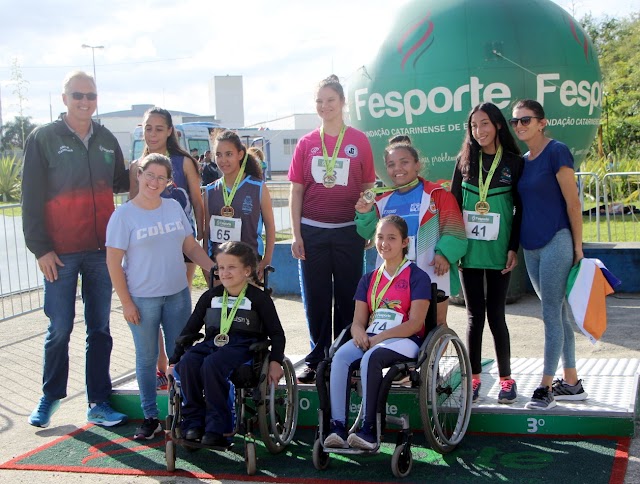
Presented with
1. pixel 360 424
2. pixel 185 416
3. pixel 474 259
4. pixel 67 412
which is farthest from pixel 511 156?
pixel 67 412

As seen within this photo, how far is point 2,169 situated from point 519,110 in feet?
78.7

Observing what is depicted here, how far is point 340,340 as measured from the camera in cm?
452

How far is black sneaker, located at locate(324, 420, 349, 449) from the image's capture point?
4109 millimetres

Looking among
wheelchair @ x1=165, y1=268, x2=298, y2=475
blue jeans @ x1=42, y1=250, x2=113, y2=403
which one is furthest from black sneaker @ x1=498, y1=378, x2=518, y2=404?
blue jeans @ x1=42, y1=250, x2=113, y2=403

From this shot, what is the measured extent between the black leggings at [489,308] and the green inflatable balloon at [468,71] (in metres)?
3.18

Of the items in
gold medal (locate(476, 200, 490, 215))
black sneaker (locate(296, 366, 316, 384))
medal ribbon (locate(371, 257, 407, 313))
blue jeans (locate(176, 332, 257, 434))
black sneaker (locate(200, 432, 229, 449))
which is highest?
gold medal (locate(476, 200, 490, 215))

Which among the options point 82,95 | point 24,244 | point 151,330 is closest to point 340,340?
point 151,330

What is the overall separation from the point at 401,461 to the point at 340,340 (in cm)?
75

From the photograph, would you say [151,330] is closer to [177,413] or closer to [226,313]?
[226,313]

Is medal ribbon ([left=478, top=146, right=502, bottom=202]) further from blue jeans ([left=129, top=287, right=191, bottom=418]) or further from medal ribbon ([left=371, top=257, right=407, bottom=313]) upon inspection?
blue jeans ([left=129, top=287, right=191, bottom=418])

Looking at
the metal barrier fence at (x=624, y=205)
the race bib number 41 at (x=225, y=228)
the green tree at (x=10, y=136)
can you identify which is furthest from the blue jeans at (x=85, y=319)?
the green tree at (x=10, y=136)

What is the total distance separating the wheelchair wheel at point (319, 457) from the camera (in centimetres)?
424

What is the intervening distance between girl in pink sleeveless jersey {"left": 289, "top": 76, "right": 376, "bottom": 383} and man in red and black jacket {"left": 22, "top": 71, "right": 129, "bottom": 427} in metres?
1.30

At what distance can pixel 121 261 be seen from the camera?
491 cm
